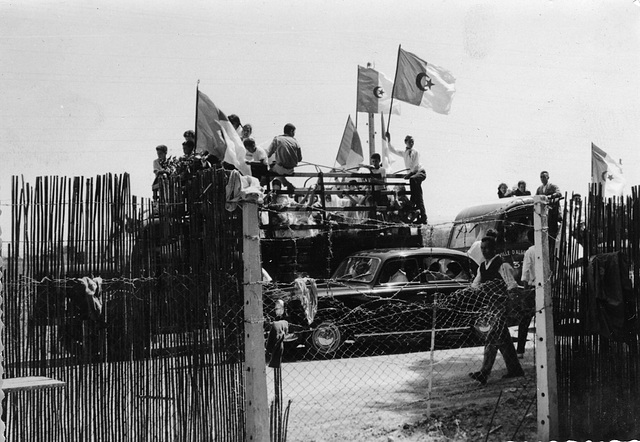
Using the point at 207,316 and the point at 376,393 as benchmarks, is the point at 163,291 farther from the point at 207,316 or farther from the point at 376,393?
the point at 376,393

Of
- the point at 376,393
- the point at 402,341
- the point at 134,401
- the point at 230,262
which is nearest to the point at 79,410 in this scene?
the point at 134,401

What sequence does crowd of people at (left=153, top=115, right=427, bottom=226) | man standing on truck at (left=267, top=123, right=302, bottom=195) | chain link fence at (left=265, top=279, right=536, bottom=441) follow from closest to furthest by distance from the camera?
chain link fence at (left=265, top=279, right=536, bottom=441), crowd of people at (left=153, top=115, right=427, bottom=226), man standing on truck at (left=267, top=123, right=302, bottom=195)

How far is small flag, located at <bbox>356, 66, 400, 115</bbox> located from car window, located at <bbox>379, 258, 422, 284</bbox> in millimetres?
6027

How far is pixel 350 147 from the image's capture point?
15.6 meters

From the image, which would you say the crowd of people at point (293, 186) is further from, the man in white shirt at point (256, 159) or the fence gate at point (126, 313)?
the fence gate at point (126, 313)

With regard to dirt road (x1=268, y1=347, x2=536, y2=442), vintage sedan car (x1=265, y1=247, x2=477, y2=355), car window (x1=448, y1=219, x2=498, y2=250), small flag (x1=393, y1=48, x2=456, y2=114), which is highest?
small flag (x1=393, y1=48, x2=456, y2=114)

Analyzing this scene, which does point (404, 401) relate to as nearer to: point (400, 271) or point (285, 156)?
point (400, 271)

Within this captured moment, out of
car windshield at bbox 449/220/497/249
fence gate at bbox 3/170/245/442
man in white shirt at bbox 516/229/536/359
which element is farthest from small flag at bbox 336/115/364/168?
fence gate at bbox 3/170/245/442

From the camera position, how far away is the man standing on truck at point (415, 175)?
39.0ft

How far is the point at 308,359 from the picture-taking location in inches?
366

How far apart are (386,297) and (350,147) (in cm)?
648

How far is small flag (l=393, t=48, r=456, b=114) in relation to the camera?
45.9 feet

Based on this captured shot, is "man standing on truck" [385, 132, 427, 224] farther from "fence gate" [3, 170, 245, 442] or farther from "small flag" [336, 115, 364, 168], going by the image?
"fence gate" [3, 170, 245, 442]

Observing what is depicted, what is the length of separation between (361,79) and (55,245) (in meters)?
11.5
